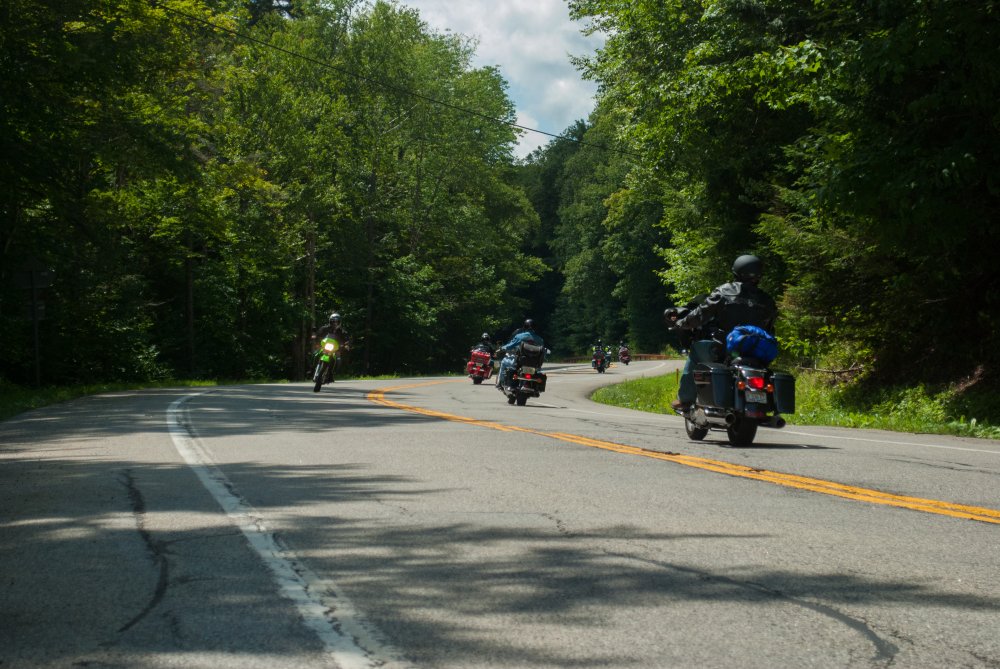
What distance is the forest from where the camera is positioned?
1605cm

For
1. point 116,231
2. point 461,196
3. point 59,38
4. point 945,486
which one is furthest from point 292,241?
point 945,486

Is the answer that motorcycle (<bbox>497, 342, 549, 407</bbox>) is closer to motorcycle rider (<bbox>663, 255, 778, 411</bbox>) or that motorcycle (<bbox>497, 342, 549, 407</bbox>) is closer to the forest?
the forest

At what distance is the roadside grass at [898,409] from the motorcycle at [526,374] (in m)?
4.53

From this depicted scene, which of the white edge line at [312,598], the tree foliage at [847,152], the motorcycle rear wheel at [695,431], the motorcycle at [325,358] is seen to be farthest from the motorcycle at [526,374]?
the white edge line at [312,598]

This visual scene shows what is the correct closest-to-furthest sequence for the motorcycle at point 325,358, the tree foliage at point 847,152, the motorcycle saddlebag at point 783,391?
the motorcycle saddlebag at point 783,391 < the tree foliage at point 847,152 < the motorcycle at point 325,358

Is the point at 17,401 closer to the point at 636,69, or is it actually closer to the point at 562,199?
the point at 636,69

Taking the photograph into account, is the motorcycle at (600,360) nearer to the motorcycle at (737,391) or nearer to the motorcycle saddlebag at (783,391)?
the motorcycle at (737,391)

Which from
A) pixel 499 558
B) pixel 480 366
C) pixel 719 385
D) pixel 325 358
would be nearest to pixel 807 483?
pixel 719 385

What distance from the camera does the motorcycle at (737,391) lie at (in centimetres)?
1058

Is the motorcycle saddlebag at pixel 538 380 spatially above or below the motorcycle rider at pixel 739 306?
below

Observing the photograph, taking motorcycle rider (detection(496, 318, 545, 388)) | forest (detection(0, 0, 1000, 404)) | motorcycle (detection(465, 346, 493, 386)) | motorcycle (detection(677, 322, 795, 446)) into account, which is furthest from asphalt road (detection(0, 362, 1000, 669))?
motorcycle (detection(465, 346, 493, 386))

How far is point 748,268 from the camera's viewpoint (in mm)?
10992

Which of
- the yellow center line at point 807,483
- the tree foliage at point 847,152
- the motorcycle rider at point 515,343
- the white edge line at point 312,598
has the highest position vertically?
the tree foliage at point 847,152

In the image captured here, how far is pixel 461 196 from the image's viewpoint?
63.0m
